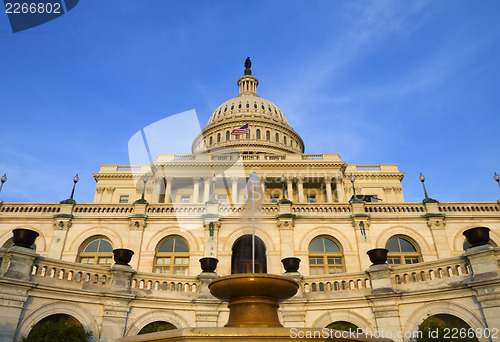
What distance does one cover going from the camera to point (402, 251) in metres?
26.1

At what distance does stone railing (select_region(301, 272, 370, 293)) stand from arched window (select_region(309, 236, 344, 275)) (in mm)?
5404

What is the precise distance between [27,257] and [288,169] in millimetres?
53833

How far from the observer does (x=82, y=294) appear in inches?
655

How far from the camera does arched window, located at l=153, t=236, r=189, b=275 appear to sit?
2547cm

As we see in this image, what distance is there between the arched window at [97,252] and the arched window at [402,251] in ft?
62.1

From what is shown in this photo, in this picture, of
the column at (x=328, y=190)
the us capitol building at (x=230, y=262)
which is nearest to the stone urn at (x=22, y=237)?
the us capitol building at (x=230, y=262)

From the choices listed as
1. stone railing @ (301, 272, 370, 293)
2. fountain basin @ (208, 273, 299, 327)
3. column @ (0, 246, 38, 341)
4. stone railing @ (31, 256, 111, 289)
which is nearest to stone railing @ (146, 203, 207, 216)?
stone railing @ (31, 256, 111, 289)

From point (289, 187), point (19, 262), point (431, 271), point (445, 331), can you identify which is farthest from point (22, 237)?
point (289, 187)

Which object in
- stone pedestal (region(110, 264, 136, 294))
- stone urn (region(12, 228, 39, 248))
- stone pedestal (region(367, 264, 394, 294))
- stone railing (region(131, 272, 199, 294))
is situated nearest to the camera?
stone urn (region(12, 228, 39, 248))

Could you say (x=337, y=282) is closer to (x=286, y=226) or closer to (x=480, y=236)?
(x=480, y=236)

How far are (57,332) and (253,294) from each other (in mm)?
8117

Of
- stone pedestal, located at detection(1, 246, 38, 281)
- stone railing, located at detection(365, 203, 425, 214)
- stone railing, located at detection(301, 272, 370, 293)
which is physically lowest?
→ stone pedestal, located at detection(1, 246, 38, 281)

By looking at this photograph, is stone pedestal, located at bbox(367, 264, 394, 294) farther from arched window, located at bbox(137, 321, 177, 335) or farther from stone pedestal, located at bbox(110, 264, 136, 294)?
stone pedestal, located at bbox(110, 264, 136, 294)

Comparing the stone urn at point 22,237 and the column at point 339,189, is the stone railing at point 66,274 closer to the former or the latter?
the stone urn at point 22,237
